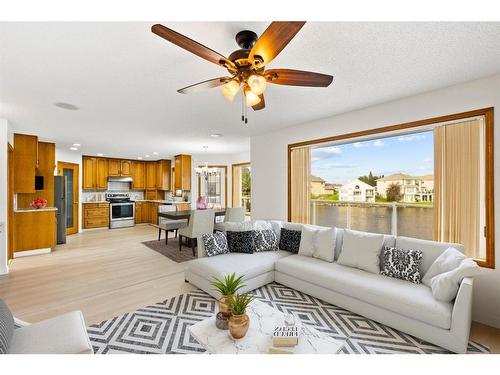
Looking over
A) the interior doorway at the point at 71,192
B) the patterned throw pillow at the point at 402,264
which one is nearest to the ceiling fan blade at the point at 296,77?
the patterned throw pillow at the point at 402,264

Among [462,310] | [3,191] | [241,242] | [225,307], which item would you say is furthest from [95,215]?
[462,310]

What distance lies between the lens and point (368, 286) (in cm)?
233

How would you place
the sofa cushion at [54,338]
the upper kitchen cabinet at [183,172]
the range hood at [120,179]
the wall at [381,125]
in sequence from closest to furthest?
1. the sofa cushion at [54,338]
2. the wall at [381,125]
3. the upper kitchen cabinet at [183,172]
4. the range hood at [120,179]

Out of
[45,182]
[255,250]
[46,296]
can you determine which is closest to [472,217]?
[255,250]

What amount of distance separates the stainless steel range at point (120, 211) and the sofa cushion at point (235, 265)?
19.3 feet

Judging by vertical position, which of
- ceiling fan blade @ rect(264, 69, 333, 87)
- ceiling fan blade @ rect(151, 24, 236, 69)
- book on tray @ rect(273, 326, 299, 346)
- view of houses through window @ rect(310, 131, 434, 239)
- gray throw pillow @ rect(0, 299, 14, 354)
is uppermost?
ceiling fan blade @ rect(151, 24, 236, 69)

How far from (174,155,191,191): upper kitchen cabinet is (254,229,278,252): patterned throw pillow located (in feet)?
15.2

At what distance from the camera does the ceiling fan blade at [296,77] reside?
62.7 inches

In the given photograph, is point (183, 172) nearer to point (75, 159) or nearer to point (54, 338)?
point (75, 159)

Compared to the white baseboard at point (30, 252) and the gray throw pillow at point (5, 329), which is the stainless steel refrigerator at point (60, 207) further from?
the gray throw pillow at point (5, 329)

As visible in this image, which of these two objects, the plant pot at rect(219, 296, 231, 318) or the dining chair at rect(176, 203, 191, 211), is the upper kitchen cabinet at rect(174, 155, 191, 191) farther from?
the plant pot at rect(219, 296, 231, 318)

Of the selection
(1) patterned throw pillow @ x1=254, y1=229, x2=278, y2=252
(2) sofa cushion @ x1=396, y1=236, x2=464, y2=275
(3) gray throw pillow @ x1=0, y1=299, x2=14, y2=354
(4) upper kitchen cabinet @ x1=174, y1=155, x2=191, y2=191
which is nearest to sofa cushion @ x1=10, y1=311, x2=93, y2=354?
(3) gray throw pillow @ x1=0, y1=299, x2=14, y2=354

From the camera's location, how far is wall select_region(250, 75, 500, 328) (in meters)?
2.32
